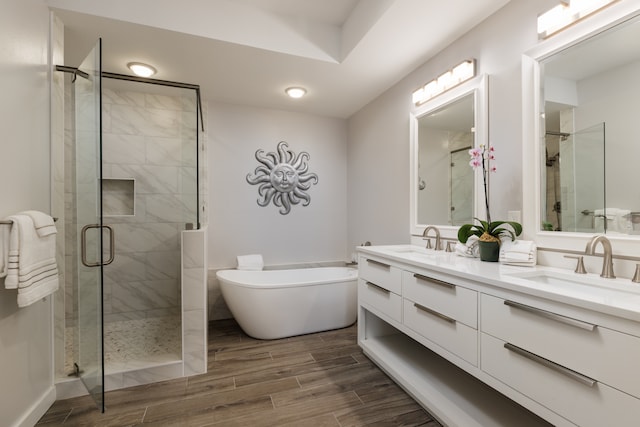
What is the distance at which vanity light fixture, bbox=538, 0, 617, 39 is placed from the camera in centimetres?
134

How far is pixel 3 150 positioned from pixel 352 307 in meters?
2.68

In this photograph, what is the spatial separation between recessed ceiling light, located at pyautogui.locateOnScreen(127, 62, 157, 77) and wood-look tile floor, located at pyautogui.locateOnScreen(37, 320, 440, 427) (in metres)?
2.50

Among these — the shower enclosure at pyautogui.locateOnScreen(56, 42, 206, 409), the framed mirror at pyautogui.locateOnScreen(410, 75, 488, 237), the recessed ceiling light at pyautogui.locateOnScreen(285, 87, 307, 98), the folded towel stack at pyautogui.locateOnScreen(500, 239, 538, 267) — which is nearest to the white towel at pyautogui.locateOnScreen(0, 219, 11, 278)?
the shower enclosure at pyautogui.locateOnScreen(56, 42, 206, 409)

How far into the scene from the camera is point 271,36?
7.24 ft

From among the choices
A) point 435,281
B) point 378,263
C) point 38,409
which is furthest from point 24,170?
point 435,281

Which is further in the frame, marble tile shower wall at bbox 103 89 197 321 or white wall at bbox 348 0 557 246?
marble tile shower wall at bbox 103 89 197 321

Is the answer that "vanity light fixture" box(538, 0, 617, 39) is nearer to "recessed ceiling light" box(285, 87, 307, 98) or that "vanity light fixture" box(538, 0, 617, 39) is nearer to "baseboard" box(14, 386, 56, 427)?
"recessed ceiling light" box(285, 87, 307, 98)

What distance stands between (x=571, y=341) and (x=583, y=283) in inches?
18.0

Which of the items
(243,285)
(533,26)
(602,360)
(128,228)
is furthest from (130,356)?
(533,26)

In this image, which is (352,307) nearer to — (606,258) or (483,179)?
(483,179)

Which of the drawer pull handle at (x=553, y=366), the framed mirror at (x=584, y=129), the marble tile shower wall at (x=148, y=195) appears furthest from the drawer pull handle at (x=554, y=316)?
the marble tile shower wall at (x=148, y=195)

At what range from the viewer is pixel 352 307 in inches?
113

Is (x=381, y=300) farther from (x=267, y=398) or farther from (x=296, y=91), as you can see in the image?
(x=296, y=91)

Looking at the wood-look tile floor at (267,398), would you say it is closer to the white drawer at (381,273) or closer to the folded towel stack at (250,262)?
the white drawer at (381,273)
